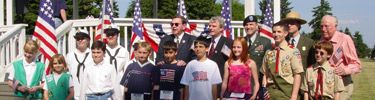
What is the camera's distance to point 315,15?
5625cm

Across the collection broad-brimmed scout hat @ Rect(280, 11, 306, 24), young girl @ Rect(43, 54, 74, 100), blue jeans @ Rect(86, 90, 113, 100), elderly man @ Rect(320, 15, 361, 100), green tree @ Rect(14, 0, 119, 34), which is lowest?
blue jeans @ Rect(86, 90, 113, 100)

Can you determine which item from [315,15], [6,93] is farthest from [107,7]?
[315,15]

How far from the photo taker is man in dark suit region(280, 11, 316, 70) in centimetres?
564

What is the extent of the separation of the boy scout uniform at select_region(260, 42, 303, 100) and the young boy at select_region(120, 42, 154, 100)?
1775 millimetres

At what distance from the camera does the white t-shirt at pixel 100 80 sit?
600 cm

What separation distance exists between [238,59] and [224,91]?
1.51 ft

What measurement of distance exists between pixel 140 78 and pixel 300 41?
2311 millimetres

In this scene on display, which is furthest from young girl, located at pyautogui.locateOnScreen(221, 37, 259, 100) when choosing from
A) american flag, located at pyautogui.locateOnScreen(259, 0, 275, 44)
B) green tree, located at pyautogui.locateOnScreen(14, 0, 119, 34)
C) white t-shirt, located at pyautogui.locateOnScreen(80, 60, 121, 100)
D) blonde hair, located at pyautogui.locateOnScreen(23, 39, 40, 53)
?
green tree, located at pyautogui.locateOnScreen(14, 0, 119, 34)

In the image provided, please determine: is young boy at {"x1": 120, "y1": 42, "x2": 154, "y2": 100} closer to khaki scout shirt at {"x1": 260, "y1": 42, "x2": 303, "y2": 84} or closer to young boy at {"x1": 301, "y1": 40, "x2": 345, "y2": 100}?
khaki scout shirt at {"x1": 260, "y1": 42, "x2": 303, "y2": 84}

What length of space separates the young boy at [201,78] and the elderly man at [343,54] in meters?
1.58

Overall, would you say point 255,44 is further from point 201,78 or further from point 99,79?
point 99,79

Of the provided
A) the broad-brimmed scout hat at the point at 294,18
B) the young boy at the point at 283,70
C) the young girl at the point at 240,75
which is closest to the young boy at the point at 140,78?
Answer: the young girl at the point at 240,75

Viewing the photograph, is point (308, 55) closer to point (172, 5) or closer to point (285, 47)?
point (285, 47)

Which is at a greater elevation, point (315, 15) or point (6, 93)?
point (315, 15)
